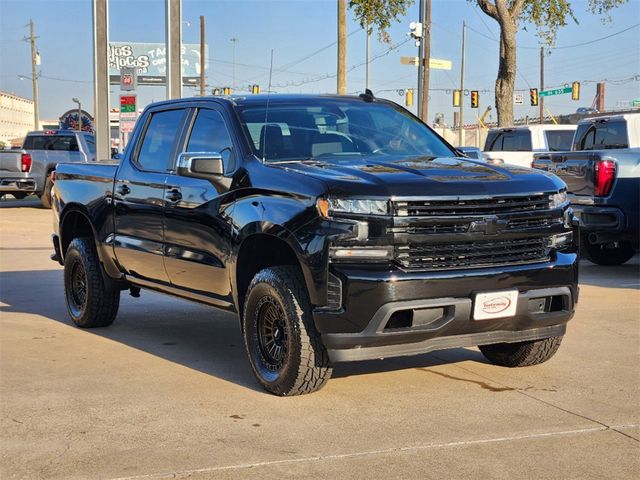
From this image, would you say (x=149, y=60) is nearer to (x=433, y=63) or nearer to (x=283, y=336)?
(x=433, y=63)

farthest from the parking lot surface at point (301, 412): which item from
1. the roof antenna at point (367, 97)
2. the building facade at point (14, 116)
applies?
the building facade at point (14, 116)

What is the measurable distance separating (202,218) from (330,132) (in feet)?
3.41

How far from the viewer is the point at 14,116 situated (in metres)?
141

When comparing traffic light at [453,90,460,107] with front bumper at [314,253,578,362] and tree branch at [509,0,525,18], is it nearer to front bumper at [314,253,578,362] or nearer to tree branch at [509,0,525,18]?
tree branch at [509,0,525,18]

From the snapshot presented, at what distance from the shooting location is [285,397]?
5996 millimetres

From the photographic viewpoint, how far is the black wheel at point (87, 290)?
837cm

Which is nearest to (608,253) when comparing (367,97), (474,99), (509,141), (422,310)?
(367,97)

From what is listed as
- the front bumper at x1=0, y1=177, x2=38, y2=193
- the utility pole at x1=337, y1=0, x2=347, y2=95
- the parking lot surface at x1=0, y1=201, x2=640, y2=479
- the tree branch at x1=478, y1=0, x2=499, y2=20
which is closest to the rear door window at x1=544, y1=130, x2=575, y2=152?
the tree branch at x1=478, y1=0, x2=499, y2=20

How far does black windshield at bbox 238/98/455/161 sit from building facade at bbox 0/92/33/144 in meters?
124

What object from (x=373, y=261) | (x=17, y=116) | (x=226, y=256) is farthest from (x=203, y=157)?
(x=17, y=116)

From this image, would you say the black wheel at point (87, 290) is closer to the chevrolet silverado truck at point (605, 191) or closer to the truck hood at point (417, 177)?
the truck hood at point (417, 177)

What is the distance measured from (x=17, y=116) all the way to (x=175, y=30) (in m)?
127

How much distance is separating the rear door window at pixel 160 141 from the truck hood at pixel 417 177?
4.80 ft

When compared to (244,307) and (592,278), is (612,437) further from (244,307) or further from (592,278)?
(592,278)
